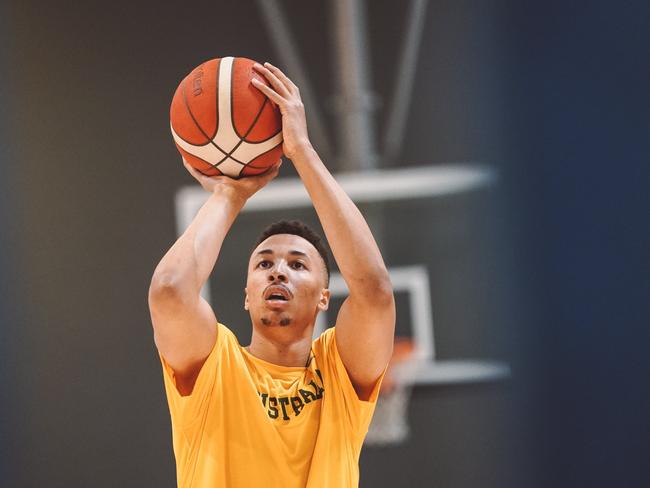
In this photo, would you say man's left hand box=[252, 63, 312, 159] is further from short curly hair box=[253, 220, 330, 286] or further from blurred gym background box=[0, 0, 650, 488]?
blurred gym background box=[0, 0, 650, 488]

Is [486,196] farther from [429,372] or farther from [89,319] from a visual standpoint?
[89,319]

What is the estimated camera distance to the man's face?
8.03 feet

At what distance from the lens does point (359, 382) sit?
2.39 m

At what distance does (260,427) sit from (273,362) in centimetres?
25

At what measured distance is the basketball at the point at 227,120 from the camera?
234 cm

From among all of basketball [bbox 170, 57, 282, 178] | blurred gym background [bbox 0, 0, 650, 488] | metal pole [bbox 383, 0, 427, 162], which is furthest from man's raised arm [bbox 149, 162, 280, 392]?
metal pole [bbox 383, 0, 427, 162]

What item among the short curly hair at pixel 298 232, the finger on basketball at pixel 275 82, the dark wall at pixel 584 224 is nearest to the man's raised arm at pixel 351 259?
the finger on basketball at pixel 275 82

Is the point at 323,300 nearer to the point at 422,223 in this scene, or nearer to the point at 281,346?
the point at 281,346

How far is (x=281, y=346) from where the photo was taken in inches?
97.6

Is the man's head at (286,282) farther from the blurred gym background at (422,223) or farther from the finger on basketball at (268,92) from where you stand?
the blurred gym background at (422,223)

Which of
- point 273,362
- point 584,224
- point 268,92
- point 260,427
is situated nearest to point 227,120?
point 268,92

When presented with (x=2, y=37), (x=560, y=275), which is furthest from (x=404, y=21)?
(x=2, y=37)

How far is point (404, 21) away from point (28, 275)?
3588 millimetres

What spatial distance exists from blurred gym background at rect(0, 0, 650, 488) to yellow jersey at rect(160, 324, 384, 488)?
3730 mm
